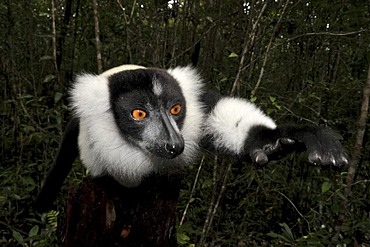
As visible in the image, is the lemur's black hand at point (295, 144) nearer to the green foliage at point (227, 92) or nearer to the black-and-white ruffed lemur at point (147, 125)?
the black-and-white ruffed lemur at point (147, 125)

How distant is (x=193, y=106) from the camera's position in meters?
2.50

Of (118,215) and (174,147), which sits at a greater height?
(174,147)

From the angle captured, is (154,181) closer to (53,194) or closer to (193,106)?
(193,106)

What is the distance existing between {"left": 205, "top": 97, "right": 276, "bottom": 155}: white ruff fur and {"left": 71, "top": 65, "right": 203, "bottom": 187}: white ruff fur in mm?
144

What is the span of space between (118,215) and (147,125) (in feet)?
1.85

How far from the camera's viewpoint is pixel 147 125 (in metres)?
2.25

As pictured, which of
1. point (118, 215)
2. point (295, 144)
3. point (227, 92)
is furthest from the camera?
point (227, 92)

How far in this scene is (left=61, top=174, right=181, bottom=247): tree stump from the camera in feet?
7.00

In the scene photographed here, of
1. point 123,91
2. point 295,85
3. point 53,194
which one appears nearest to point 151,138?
point 123,91

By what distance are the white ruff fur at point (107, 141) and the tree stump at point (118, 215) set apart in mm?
104

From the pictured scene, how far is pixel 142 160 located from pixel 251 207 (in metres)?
2.30

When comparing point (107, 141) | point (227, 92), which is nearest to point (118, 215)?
point (107, 141)

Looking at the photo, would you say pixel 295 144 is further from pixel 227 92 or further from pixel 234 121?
pixel 227 92

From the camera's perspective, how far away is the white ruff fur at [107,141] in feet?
7.40
